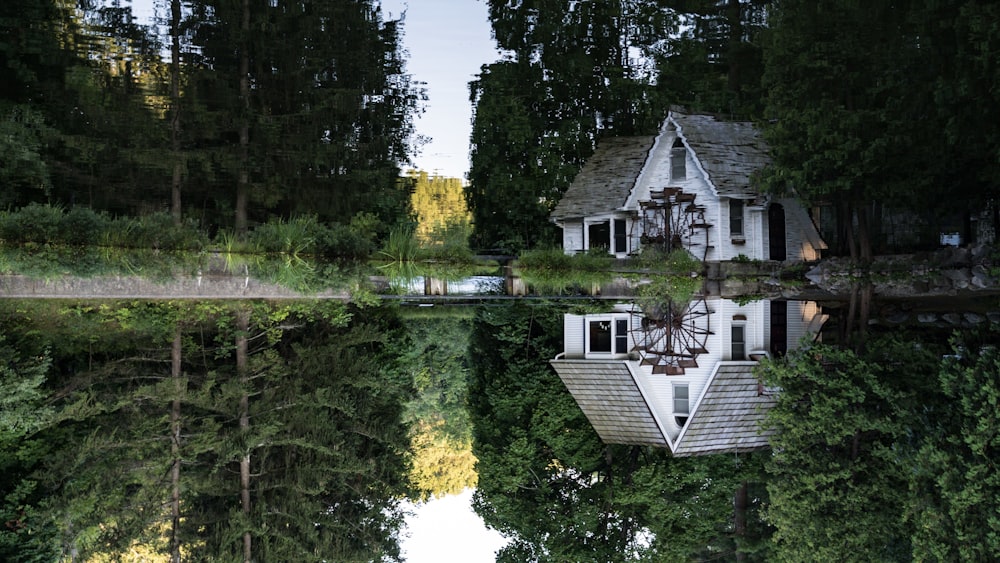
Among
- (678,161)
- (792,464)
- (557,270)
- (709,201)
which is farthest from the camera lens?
(678,161)

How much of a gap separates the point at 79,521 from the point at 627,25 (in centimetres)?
2697

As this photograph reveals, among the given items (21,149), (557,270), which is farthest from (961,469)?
(21,149)

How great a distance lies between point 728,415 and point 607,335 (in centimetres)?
589

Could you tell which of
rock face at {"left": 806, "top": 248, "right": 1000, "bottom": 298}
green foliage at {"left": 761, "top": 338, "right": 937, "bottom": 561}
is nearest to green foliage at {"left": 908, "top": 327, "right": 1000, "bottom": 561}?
green foliage at {"left": 761, "top": 338, "right": 937, "bottom": 561}

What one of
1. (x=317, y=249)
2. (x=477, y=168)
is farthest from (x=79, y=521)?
(x=477, y=168)

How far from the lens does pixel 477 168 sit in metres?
34.8

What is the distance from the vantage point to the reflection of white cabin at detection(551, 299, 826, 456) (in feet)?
76.9

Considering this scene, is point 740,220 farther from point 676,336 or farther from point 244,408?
point 244,408

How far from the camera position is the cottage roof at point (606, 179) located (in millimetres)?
30188

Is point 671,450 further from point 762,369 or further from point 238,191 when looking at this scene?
point 238,191

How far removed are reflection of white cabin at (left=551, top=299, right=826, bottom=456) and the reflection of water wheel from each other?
0.20 ft

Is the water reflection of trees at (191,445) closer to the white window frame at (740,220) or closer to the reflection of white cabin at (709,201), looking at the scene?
the reflection of white cabin at (709,201)

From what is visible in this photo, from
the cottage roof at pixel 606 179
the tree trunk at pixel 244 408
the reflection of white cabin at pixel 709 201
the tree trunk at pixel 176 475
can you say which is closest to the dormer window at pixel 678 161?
the reflection of white cabin at pixel 709 201

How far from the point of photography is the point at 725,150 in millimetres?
27625
